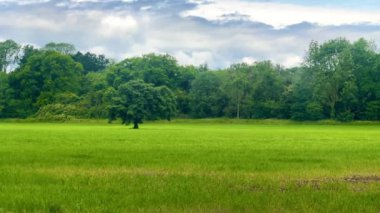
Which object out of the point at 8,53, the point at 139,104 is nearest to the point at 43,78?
the point at 8,53

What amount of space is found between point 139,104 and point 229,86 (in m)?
53.1

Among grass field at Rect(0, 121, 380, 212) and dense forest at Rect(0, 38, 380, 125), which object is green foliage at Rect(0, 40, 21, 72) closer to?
dense forest at Rect(0, 38, 380, 125)

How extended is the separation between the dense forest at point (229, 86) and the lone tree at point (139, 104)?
1669cm

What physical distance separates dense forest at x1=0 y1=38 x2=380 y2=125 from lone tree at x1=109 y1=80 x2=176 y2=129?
16.7m

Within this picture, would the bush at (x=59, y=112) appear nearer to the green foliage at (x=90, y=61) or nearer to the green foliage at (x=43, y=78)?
the green foliage at (x=43, y=78)

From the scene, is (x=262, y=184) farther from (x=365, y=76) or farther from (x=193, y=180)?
(x=365, y=76)

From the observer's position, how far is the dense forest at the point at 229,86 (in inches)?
4564

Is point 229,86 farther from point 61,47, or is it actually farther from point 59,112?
point 61,47

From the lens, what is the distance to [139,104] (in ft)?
252

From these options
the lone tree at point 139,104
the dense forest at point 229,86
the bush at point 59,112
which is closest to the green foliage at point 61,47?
the dense forest at point 229,86

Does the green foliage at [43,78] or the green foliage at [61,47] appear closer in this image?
the green foliage at [43,78]

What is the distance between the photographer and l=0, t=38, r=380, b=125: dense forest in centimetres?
11594

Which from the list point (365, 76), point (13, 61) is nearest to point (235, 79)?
point (365, 76)

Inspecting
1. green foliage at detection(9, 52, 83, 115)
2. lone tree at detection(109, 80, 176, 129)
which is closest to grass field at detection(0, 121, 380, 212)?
lone tree at detection(109, 80, 176, 129)
